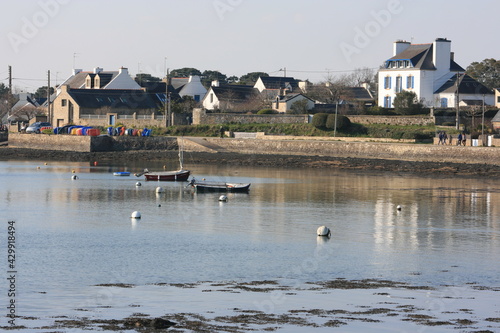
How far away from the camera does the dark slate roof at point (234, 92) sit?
313ft

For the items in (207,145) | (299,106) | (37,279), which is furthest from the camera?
(299,106)

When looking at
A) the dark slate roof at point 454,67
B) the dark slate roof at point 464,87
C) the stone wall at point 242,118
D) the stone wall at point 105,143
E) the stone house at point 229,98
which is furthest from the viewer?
the stone house at point 229,98

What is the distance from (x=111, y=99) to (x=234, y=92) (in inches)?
617

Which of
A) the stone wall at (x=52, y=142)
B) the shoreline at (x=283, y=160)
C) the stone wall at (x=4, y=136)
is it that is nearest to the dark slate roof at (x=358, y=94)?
the shoreline at (x=283, y=160)

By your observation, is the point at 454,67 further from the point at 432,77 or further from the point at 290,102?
the point at 290,102

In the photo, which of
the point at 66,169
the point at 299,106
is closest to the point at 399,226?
the point at 66,169

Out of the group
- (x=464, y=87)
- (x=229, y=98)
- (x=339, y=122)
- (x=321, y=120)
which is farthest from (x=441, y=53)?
(x=229, y=98)

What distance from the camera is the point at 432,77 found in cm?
7675

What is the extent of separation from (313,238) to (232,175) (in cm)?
2770

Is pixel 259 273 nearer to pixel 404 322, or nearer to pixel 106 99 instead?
pixel 404 322

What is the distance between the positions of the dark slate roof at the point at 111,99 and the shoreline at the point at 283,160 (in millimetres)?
10582

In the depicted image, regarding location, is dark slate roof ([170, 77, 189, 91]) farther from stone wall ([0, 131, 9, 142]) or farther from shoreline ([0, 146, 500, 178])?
shoreline ([0, 146, 500, 178])

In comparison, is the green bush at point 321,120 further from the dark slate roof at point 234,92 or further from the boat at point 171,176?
the boat at point 171,176

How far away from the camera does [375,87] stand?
117m
